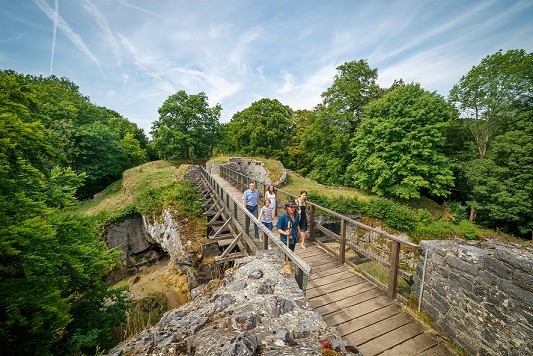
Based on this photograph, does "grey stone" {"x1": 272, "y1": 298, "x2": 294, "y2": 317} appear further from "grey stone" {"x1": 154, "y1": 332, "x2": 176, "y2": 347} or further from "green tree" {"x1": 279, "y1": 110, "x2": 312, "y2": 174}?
"green tree" {"x1": 279, "y1": 110, "x2": 312, "y2": 174}

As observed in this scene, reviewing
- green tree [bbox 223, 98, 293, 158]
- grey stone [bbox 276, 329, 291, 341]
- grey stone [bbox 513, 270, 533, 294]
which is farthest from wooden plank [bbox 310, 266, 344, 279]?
green tree [bbox 223, 98, 293, 158]

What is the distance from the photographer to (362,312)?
13.3ft

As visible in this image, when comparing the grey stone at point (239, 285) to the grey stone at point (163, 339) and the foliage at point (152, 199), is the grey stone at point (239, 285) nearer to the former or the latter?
the grey stone at point (163, 339)

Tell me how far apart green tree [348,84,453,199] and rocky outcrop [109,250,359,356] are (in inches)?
703

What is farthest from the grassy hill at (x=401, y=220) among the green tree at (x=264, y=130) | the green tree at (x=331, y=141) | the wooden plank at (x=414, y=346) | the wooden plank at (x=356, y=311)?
the green tree at (x=264, y=130)

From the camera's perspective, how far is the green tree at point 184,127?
28672 mm

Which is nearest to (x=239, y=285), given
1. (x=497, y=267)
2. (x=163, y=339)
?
(x=163, y=339)

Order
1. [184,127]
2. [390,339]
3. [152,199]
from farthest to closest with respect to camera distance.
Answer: [184,127]
[152,199]
[390,339]

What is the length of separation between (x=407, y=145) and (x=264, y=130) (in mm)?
20364

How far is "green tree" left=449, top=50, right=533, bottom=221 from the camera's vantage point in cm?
1778

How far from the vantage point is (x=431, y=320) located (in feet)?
12.5

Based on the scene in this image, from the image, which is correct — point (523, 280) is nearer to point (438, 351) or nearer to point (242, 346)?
Answer: point (438, 351)

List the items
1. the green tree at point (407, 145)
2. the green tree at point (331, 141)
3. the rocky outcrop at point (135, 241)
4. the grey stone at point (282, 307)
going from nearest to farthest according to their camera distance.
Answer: the grey stone at point (282, 307), the rocky outcrop at point (135, 241), the green tree at point (407, 145), the green tree at point (331, 141)

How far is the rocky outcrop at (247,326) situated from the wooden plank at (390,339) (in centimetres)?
142
